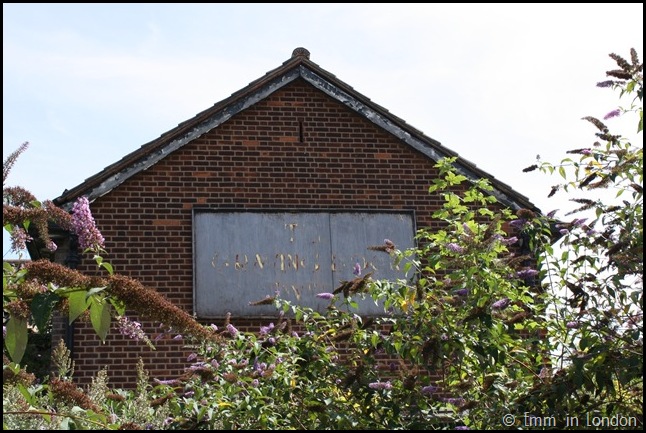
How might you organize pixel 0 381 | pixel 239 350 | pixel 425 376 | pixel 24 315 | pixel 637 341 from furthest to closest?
pixel 239 350 < pixel 425 376 < pixel 637 341 < pixel 0 381 < pixel 24 315

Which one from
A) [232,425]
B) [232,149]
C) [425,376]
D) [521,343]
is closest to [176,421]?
[232,425]

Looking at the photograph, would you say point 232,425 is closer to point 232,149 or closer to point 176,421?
point 176,421

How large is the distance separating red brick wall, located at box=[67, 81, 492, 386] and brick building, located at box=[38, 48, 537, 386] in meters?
0.01

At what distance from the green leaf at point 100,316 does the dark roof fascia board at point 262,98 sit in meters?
9.30

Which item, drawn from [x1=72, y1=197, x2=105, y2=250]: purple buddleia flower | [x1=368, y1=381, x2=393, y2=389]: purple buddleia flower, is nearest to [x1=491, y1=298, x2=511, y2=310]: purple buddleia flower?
[x1=368, y1=381, x2=393, y2=389]: purple buddleia flower

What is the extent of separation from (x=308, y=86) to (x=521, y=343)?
330 inches

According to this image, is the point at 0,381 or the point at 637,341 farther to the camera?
the point at 637,341

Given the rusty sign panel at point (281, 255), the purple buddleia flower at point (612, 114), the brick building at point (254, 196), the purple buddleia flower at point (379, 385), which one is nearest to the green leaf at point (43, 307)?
the purple buddleia flower at point (379, 385)

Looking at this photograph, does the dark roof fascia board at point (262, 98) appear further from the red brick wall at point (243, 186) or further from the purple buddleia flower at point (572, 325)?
the purple buddleia flower at point (572, 325)

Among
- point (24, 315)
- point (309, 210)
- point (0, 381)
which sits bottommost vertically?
point (0, 381)

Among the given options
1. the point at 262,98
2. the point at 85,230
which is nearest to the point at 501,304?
the point at 85,230

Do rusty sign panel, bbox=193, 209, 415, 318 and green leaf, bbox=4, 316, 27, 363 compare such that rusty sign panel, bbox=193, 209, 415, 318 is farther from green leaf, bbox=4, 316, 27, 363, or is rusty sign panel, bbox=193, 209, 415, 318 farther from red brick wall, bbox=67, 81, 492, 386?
green leaf, bbox=4, 316, 27, 363

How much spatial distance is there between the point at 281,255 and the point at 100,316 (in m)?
9.27

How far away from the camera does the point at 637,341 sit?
552 centimetres
